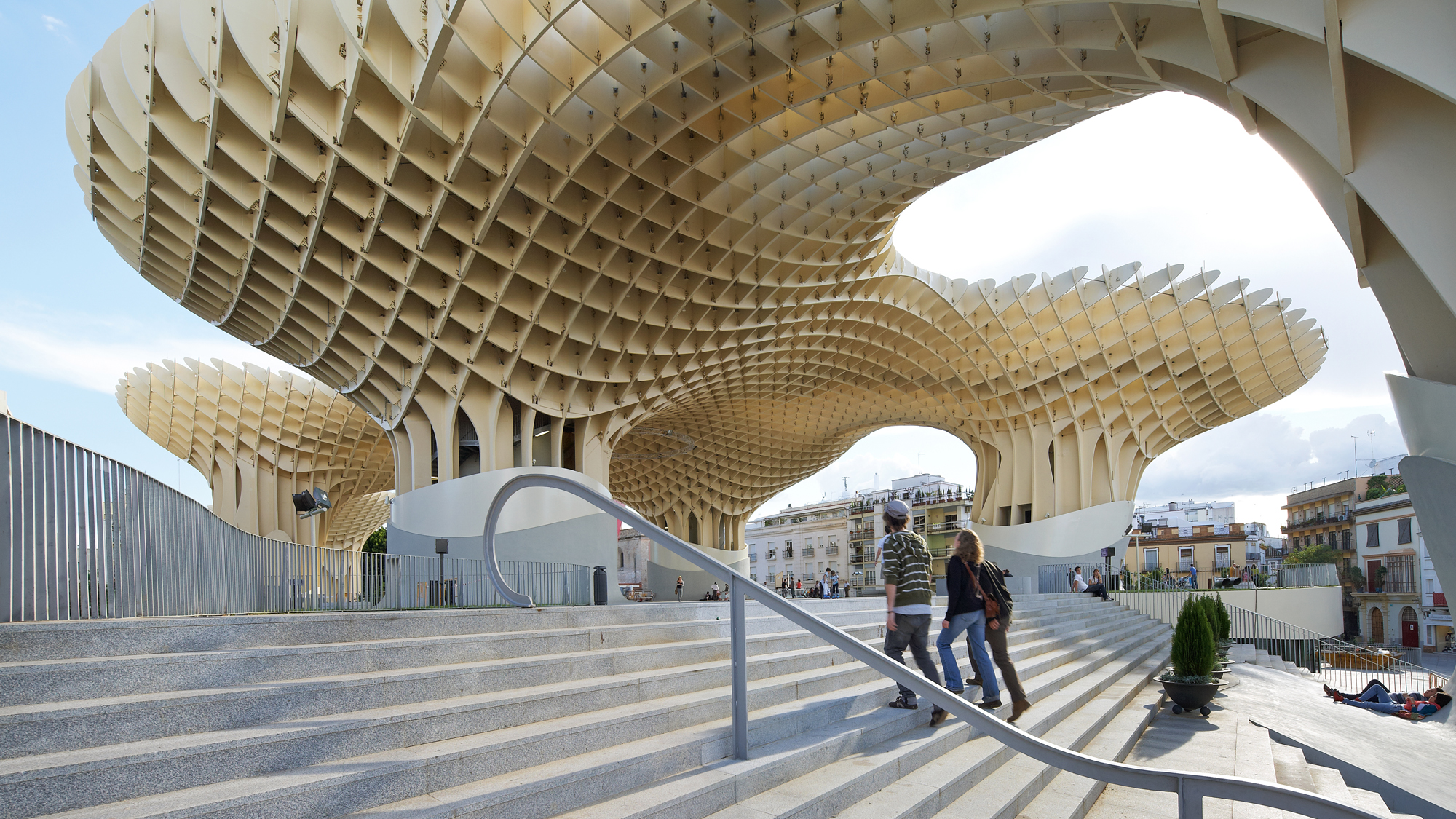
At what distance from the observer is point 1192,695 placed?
9.48 m

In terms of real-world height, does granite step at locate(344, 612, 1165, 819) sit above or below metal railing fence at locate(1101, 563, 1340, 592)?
above

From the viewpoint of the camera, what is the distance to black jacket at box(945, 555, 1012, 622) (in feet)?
21.2

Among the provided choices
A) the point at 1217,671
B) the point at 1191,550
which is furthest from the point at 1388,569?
the point at 1217,671

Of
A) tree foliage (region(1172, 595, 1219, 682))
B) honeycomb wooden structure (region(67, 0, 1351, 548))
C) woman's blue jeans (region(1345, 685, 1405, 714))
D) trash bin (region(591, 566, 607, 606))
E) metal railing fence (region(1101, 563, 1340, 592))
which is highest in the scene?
honeycomb wooden structure (region(67, 0, 1351, 548))

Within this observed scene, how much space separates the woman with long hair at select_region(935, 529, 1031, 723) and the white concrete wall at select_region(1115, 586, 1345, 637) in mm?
21271

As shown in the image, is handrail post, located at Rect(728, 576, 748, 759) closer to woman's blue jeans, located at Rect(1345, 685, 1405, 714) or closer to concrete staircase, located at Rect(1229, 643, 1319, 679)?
woman's blue jeans, located at Rect(1345, 685, 1405, 714)

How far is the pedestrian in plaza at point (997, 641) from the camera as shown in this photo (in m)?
6.45

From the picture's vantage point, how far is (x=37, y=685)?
3.25 meters

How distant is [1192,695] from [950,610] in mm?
5017

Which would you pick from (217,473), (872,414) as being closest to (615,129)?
(872,414)

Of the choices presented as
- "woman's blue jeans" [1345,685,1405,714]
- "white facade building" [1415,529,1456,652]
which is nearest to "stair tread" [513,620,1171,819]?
"woman's blue jeans" [1345,685,1405,714]

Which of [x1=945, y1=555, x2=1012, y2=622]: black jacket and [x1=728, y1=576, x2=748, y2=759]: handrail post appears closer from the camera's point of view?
[x1=728, y1=576, x2=748, y2=759]: handrail post

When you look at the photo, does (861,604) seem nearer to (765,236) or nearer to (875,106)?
Result: (875,106)

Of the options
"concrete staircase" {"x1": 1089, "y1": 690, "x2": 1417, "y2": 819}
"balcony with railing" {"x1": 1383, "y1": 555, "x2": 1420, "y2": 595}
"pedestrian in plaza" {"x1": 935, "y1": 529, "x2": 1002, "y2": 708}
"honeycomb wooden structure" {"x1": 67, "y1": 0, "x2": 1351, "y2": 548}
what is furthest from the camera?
"balcony with railing" {"x1": 1383, "y1": 555, "x2": 1420, "y2": 595}
